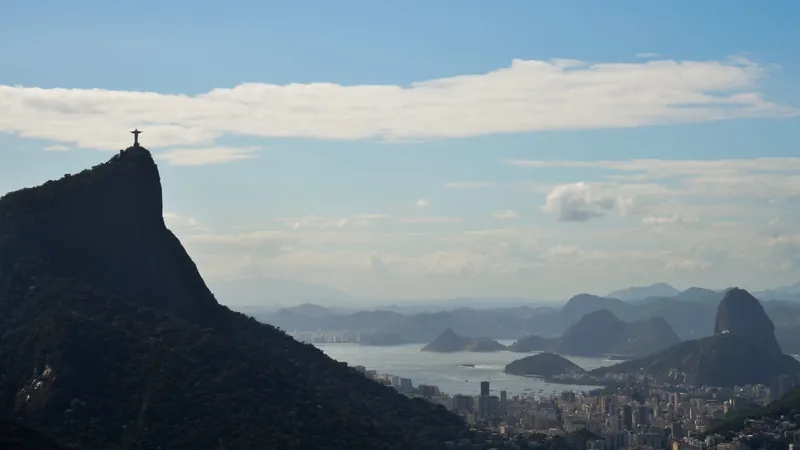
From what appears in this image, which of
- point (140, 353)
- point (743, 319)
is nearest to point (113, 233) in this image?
point (140, 353)

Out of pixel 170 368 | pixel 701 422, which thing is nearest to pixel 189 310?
pixel 170 368

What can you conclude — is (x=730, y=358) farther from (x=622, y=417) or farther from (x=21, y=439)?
(x=21, y=439)

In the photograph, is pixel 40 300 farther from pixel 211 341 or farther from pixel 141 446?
pixel 141 446

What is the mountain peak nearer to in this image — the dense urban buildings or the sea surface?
the dense urban buildings

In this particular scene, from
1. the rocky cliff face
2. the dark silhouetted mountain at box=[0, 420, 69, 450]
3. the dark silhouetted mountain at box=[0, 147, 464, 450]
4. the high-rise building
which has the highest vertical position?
the rocky cliff face

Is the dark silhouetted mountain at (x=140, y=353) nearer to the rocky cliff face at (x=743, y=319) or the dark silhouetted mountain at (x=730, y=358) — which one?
the dark silhouetted mountain at (x=730, y=358)

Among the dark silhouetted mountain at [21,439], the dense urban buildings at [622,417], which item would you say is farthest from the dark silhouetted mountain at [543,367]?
the dark silhouetted mountain at [21,439]

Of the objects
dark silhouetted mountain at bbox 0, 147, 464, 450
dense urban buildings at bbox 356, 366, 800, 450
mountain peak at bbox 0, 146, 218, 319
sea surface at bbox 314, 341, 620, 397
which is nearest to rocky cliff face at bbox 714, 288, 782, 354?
sea surface at bbox 314, 341, 620, 397
